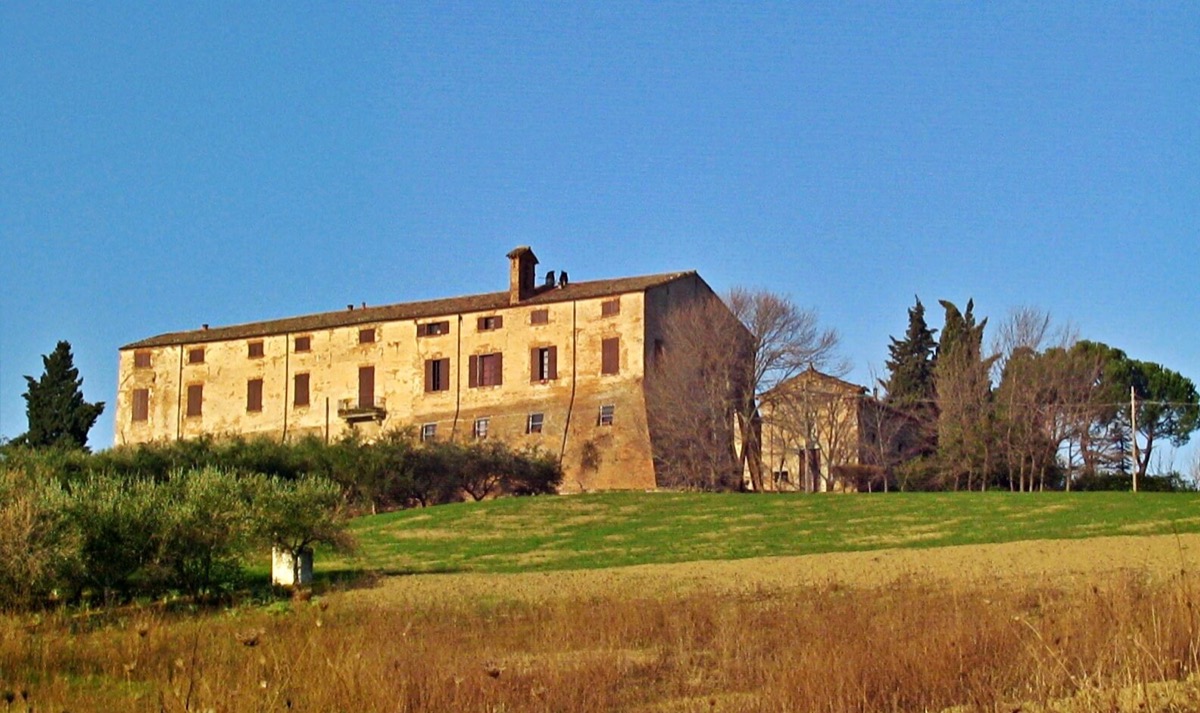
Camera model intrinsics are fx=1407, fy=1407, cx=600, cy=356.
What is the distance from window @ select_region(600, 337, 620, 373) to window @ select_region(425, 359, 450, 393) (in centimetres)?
739

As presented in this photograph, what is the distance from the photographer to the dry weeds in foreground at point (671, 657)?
33.0 ft

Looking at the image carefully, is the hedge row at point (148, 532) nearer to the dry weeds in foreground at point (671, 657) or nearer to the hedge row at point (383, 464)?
the dry weeds in foreground at point (671, 657)

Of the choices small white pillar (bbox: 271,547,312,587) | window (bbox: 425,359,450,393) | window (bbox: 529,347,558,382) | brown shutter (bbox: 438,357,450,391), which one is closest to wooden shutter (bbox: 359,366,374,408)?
window (bbox: 425,359,450,393)

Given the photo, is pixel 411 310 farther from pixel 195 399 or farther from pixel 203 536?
pixel 203 536

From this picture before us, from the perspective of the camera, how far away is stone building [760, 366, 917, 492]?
5459 centimetres

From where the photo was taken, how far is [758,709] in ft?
34.1

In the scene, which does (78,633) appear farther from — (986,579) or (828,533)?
(828,533)

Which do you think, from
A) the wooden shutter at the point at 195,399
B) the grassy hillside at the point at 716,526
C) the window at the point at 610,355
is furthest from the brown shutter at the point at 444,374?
the grassy hillside at the point at 716,526

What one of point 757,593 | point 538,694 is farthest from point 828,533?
point 538,694

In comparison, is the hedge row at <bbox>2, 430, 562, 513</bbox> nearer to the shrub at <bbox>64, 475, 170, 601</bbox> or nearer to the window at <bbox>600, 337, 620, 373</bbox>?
the window at <bbox>600, 337, 620, 373</bbox>

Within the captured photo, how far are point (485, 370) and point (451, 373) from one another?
1654 millimetres

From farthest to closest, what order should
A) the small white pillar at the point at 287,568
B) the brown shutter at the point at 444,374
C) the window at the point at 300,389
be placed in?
the window at the point at 300,389 < the brown shutter at the point at 444,374 < the small white pillar at the point at 287,568

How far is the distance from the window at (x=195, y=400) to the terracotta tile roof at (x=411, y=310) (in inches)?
86.5

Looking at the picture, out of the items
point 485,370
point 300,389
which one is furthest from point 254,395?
point 485,370
